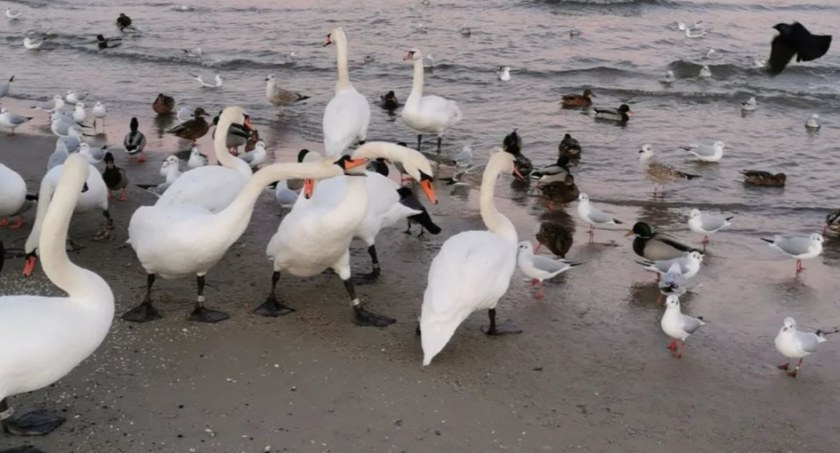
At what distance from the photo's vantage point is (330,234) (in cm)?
709

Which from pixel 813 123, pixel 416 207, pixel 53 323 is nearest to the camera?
pixel 53 323

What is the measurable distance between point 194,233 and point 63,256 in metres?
1.33

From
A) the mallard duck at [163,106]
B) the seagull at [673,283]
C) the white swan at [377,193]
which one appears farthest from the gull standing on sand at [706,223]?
the mallard duck at [163,106]

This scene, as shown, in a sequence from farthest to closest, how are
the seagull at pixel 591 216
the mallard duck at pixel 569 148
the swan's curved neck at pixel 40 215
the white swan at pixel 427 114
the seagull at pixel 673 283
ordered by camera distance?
the white swan at pixel 427 114
the mallard duck at pixel 569 148
the seagull at pixel 591 216
the seagull at pixel 673 283
the swan's curved neck at pixel 40 215

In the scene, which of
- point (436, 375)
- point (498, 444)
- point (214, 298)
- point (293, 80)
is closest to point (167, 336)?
point (214, 298)

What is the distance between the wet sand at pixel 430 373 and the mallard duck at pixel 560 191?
Result: 2.42 meters

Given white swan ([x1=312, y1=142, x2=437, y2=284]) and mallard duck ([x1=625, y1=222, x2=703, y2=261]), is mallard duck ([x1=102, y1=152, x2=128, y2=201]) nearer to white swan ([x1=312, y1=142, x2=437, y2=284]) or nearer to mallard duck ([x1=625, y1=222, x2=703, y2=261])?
white swan ([x1=312, y1=142, x2=437, y2=284])

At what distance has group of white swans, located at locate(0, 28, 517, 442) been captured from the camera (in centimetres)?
505

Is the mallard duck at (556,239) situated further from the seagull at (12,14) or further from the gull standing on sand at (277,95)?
the seagull at (12,14)

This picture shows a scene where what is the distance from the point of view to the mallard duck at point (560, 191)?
1132cm

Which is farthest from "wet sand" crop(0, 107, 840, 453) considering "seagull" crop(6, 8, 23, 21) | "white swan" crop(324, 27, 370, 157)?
"seagull" crop(6, 8, 23, 21)

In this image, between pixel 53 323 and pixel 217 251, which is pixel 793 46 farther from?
pixel 53 323

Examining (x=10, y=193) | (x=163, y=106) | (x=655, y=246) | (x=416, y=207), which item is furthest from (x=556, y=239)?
(x=163, y=106)

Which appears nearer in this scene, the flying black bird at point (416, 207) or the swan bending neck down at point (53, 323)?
the swan bending neck down at point (53, 323)
